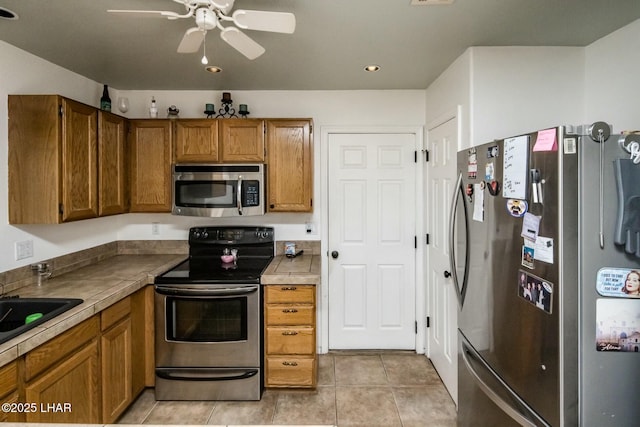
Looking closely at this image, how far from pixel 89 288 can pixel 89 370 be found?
0.50 metres

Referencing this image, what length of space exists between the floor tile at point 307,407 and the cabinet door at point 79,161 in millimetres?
1927

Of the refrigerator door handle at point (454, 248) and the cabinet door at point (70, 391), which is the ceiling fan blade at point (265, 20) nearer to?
the refrigerator door handle at point (454, 248)

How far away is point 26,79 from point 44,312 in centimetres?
154

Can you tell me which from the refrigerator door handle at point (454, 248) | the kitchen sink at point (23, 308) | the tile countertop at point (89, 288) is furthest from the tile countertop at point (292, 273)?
the kitchen sink at point (23, 308)

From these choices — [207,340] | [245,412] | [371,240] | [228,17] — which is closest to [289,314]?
[207,340]

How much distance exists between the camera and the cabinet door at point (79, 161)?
222 cm

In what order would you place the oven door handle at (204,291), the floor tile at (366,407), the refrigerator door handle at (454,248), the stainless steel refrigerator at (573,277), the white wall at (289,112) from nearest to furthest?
the stainless steel refrigerator at (573,277), the refrigerator door handle at (454,248), the floor tile at (366,407), the oven door handle at (204,291), the white wall at (289,112)

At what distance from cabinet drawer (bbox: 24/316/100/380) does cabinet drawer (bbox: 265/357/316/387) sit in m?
1.19

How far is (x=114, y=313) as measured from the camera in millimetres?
2182

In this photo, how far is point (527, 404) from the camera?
1410 mm

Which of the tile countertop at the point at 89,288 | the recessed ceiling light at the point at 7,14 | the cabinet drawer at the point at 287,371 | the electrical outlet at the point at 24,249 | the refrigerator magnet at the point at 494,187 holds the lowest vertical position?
the cabinet drawer at the point at 287,371

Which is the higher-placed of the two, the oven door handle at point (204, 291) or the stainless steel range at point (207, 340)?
the oven door handle at point (204, 291)

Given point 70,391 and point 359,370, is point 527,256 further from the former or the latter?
point 70,391

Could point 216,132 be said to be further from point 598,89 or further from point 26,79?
point 598,89
